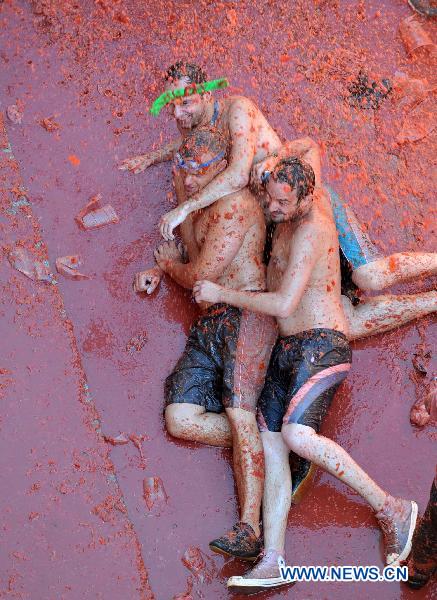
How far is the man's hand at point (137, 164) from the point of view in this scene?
475cm

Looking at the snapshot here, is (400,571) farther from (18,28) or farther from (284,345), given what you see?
(18,28)

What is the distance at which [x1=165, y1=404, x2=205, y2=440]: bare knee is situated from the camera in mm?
4203

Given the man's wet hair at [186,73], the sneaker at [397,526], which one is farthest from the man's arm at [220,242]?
the sneaker at [397,526]

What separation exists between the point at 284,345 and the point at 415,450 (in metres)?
0.73

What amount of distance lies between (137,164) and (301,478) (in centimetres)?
167

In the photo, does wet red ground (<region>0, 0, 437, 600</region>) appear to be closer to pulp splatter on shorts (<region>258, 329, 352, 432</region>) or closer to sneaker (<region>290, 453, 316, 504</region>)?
sneaker (<region>290, 453, 316, 504</region>)

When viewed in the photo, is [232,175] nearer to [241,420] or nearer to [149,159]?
[149,159]

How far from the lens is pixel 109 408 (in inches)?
169

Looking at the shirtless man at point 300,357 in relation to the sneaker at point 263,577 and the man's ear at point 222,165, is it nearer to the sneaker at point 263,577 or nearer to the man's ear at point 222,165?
the sneaker at point 263,577

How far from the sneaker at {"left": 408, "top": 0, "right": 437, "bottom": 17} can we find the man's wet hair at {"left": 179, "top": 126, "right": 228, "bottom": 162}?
1985mm

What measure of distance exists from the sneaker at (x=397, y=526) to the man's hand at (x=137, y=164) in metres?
1.88

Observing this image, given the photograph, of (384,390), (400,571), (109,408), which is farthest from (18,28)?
(400,571)

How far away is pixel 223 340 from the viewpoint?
4.27 metres

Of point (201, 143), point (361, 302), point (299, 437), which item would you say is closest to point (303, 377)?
point (299, 437)
